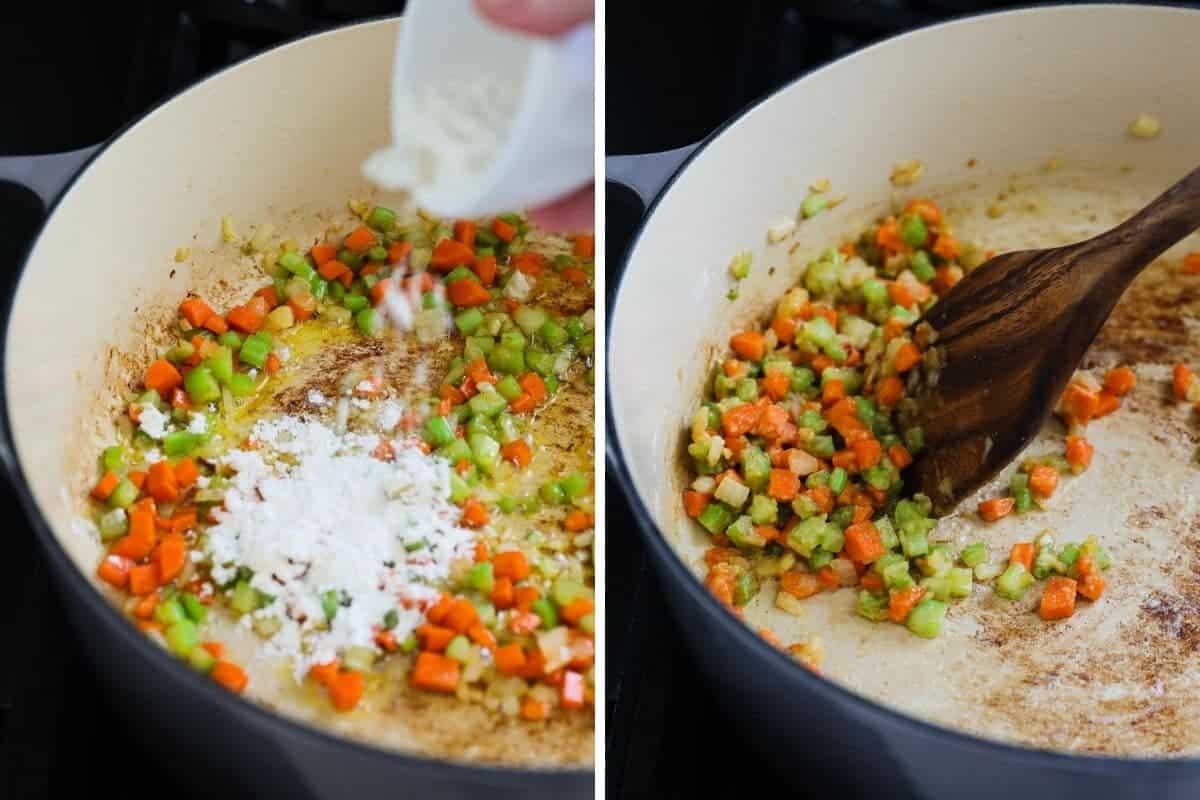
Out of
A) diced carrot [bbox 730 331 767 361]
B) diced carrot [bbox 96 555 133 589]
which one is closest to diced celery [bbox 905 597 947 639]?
diced carrot [bbox 730 331 767 361]

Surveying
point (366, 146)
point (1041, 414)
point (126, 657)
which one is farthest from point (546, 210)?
point (1041, 414)

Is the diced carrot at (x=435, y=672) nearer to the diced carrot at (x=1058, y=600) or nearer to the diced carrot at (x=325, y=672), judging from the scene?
the diced carrot at (x=325, y=672)

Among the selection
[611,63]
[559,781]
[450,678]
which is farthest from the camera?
[611,63]

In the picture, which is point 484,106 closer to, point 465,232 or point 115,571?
point 465,232

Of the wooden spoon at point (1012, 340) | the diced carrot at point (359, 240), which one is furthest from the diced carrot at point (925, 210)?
the diced carrot at point (359, 240)

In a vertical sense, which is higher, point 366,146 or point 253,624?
point 366,146

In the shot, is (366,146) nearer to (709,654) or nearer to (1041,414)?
(709,654)

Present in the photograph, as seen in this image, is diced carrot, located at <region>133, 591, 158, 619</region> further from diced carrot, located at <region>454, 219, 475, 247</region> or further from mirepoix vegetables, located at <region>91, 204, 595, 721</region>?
diced carrot, located at <region>454, 219, 475, 247</region>
